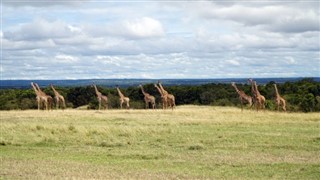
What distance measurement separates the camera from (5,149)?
1988 cm

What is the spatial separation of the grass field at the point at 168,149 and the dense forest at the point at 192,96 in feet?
68.2

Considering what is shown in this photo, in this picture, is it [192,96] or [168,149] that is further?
[192,96]

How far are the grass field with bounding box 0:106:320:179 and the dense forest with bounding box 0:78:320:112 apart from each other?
68.2ft

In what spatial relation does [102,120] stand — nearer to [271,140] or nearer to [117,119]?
[117,119]

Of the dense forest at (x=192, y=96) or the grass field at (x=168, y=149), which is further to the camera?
the dense forest at (x=192, y=96)

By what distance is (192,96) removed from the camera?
2608 inches

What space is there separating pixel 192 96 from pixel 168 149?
154 feet

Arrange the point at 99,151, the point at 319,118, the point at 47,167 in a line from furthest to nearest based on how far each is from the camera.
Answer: the point at 319,118, the point at 99,151, the point at 47,167

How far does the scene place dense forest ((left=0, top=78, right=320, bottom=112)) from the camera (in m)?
52.7

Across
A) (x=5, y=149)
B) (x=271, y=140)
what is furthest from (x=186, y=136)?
(x=5, y=149)

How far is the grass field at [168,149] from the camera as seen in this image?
46.0ft

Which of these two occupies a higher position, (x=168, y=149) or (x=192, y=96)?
(x=192, y=96)

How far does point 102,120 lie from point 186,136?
31.4 feet

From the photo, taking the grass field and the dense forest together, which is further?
the dense forest
